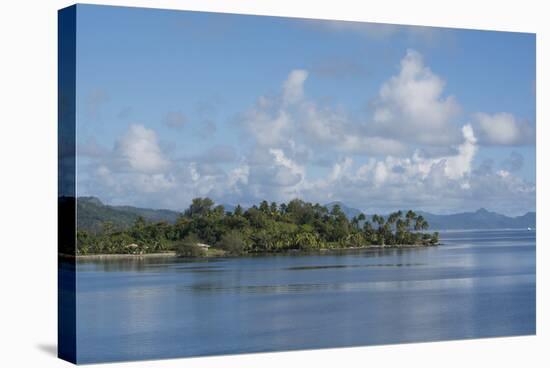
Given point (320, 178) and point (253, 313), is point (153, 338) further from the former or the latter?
point (320, 178)

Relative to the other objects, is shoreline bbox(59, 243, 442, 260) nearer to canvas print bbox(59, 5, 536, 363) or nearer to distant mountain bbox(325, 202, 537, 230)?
canvas print bbox(59, 5, 536, 363)

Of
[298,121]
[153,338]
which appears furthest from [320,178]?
[153,338]

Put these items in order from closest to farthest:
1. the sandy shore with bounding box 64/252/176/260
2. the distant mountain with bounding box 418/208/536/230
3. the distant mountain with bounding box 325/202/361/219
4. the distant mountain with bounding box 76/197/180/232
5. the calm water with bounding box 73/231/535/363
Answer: the distant mountain with bounding box 76/197/180/232 → the sandy shore with bounding box 64/252/176/260 → the calm water with bounding box 73/231/535/363 → the distant mountain with bounding box 325/202/361/219 → the distant mountain with bounding box 418/208/536/230

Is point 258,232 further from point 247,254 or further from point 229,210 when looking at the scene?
point 229,210

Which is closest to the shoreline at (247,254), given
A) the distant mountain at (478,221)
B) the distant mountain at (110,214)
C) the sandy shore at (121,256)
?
the sandy shore at (121,256)

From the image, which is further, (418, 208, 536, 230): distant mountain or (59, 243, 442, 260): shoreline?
(418, 208, 536, 230): distant mountain

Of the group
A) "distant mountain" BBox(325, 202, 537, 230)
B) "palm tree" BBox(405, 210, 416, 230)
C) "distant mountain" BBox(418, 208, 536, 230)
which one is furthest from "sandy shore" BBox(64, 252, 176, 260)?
"distant mountain" BBox(418, 208, 536, 230)

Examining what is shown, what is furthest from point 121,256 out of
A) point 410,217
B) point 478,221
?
point 478,221
